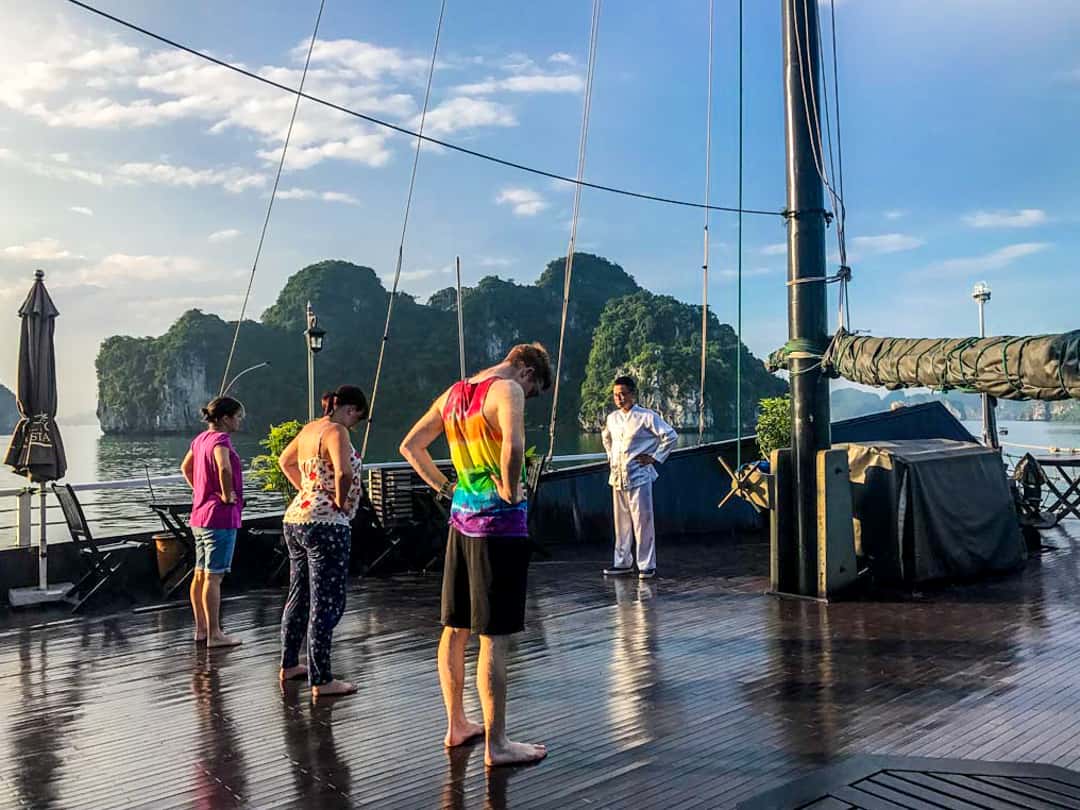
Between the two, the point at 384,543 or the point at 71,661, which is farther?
the point at 384,543

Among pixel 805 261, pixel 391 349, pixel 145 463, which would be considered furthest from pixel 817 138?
pixel 391 349

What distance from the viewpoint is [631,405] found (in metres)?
7.14

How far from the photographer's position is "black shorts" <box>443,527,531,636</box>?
9.95 feet

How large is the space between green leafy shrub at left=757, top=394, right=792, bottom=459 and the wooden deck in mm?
4348

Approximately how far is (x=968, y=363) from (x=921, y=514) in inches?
69.5

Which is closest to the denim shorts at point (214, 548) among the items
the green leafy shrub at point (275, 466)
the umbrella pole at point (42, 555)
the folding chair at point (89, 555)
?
the folding chair at point (89, 555)

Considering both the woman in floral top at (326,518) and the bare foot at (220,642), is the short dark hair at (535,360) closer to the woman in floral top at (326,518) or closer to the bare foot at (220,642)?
the woman in floral top at (326,518)

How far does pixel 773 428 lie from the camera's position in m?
10.5

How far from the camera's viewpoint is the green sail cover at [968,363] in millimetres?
4254

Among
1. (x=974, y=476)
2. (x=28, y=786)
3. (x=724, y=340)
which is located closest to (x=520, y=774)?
(x=28, y=786)

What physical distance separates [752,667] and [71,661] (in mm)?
3534

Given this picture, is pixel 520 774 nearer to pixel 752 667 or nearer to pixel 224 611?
pixel 752 667

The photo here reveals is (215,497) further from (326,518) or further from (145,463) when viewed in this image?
(145,463)

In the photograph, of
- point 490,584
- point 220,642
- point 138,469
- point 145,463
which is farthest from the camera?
point 138,469
